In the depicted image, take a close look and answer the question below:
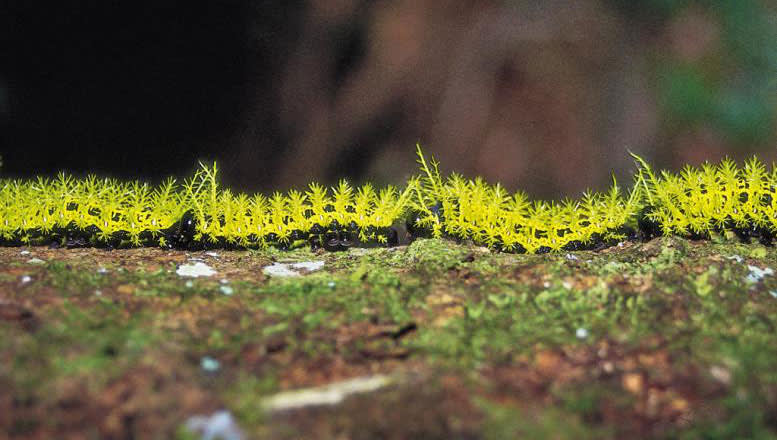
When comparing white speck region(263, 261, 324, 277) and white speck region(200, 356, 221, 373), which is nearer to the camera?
white speck region(200, 356, 221, 373)

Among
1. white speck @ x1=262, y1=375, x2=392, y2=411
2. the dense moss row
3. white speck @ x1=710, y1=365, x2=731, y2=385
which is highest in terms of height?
the dense moss row

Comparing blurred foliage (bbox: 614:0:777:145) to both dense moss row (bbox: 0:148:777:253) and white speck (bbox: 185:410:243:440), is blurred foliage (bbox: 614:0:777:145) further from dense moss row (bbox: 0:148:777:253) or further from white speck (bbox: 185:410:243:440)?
white speck (bbox: 185:410:243:440)

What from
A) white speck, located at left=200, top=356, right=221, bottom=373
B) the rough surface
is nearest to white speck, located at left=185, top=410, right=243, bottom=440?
the rough surface

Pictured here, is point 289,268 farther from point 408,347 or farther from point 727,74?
point 727,74

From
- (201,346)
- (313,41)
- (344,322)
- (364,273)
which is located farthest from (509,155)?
(201,346)

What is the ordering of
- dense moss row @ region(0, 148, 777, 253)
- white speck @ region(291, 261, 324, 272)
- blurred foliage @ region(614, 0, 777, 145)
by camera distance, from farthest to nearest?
1. blurred foliage @ region(614, 0, 777, 145)
2. dense moss row @ region(0, 148, 777, 253)
3. white speck @ region(291, 261, 324, 272)

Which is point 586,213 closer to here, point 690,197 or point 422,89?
point 690,197

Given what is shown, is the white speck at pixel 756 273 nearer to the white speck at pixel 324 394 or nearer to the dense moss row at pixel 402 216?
the dense moss row at pixel 402 216

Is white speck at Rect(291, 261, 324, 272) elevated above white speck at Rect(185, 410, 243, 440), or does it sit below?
above
